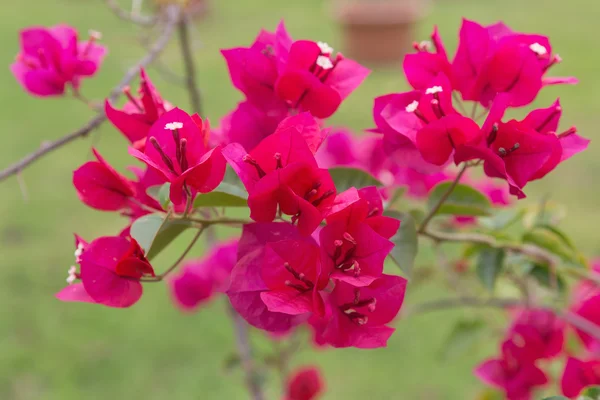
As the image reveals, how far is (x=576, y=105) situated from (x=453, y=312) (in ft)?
4.88

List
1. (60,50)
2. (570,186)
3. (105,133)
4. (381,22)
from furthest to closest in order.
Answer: (381,22) < (105,133) < (570,186) < (60,50)

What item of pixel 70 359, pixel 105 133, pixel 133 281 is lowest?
pixel 105 133

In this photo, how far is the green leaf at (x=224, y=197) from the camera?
453mm

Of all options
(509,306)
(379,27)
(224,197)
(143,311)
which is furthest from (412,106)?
(379,27)

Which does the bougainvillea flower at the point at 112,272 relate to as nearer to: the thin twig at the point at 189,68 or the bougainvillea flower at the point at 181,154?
the bougainvillea flower at the point at 181,154

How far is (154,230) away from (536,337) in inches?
15.8

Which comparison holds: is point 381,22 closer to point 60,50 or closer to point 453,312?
point 453,312

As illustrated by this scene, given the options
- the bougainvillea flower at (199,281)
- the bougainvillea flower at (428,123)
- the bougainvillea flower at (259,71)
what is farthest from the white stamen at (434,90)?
the bougainvillea flower at (199,281)

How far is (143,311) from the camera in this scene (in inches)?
76.5

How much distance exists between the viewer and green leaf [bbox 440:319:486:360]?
81 cm

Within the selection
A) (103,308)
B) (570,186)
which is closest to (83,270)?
(103,308)

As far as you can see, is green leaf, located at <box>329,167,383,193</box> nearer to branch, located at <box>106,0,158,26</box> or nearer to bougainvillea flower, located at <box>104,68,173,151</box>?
bougainvillea flower, located at <box>104,68,173,151</box>

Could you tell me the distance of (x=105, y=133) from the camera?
290cm

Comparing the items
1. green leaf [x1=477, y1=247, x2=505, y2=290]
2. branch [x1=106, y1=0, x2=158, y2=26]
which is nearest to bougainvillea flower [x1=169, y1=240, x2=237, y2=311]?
branch [x1=106, y1=0, x2=158, y2=26]
